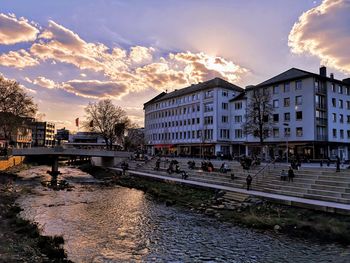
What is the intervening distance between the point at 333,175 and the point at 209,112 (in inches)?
2008

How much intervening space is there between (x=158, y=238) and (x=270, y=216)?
26.3 ft

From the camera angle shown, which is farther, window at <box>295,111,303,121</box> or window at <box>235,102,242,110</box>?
window at <box>235,102,242,110</box>

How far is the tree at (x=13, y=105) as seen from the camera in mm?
60719

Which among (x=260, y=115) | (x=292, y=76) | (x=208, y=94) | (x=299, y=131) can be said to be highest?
(x=292, y=76)

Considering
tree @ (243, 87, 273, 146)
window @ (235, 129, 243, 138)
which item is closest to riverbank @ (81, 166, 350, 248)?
tree @ (243, 87, 273, 146)

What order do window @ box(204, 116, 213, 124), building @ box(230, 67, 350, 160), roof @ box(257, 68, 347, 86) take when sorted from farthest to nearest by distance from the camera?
1. window @ box(204, 116, 213, 124)
2. roof @ box(257, 68, 347, 86)
3. building @ box(230, 67, 350, 160)

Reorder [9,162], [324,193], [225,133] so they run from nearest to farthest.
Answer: [324,193]
[9,162]
[225,133]

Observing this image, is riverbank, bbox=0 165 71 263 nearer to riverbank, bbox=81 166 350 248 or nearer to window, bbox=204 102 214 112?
riverbank, bbox=81 166 350 248

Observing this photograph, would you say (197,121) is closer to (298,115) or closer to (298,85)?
(298,115)

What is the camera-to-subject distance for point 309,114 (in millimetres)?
56750

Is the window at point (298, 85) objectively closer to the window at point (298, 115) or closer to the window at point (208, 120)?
the window at point (298, 115)

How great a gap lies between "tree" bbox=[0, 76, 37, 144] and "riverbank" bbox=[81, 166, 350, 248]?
42366 millimetres

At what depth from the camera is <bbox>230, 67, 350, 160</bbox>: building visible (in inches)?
2240

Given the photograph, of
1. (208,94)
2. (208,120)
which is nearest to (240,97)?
(208,94)
